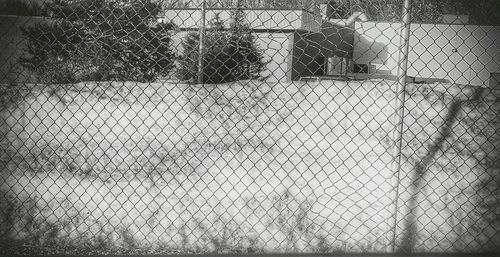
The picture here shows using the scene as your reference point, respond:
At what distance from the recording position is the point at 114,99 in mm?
3141

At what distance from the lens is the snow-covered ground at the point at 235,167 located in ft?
9.13

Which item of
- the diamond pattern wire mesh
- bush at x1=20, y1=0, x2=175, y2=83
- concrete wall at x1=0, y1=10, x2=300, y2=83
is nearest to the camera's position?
the diamond pattern wire mesh

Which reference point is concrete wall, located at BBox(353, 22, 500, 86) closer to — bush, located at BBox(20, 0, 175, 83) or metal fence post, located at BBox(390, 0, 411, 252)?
metal fence post, located at BBox(390, 0, 411, 252)

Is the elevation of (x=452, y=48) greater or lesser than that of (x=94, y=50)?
greater

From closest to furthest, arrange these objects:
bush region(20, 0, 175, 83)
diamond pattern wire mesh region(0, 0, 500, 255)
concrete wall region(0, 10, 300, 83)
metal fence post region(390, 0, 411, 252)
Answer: metal fence post region(390, 0, 411, 252), diamond pattern wire mesh region(0, 0, 500, 255), concrete wall region(0, 10, 300, 83), bush region(20, 0, 175, 83)

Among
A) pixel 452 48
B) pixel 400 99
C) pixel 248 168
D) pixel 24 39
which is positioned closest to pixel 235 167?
pixel 248 168

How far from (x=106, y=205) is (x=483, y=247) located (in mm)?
2268

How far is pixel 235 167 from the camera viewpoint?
9.78 feet

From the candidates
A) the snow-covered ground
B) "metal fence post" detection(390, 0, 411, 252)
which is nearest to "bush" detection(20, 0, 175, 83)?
the snow-covered ground

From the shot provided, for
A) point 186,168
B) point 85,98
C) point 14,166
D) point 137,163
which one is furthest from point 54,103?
point 186,168

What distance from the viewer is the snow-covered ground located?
110 inches

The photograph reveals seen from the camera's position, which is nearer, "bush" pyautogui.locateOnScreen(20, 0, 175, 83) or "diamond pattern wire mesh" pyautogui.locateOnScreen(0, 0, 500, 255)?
"diamond pattern wire mesh" pyautogui.locateOnScreen(0, 0, 500, 255)

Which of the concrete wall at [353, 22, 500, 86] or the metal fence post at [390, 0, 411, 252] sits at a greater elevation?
the concrete wall at [353, 22, 500, 86]

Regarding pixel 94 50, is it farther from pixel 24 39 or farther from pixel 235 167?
pixel 235 167
